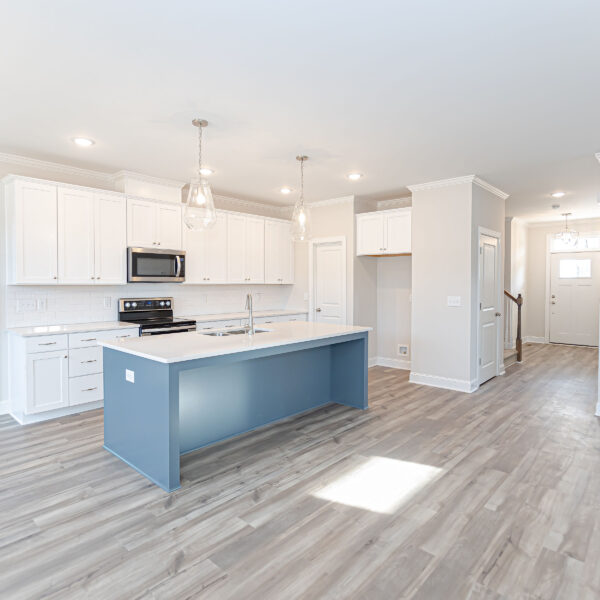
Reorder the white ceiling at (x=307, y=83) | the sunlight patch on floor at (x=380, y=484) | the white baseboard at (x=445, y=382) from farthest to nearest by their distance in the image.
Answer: the white baseboard at (x=445, y=382), the sunlight patch on floor at (x=380, y=484), the white ceiling at (x=307, y=83)

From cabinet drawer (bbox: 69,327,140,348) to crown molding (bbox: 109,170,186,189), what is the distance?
181 centimetres

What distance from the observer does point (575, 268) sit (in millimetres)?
8555

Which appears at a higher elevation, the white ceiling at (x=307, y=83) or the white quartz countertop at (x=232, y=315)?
the white ceiling at (x=307, y=83)

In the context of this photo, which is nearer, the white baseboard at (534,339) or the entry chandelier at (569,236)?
the entry chandelier at (569,236)

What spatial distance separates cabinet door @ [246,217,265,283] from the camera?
6.18m

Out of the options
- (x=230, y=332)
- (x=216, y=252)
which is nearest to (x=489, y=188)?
(x=216, y=252)

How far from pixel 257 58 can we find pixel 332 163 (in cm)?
213

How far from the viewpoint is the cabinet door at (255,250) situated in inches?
243

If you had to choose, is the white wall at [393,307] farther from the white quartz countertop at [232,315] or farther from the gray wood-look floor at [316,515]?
the gray wood-look floor at [316,515]

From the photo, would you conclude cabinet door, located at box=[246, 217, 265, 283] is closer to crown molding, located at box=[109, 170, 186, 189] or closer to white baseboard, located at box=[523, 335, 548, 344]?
crown molding, located at box=[109, 170, 186, 189]

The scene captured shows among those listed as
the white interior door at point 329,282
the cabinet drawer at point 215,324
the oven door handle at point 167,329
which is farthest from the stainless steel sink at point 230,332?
the white interior door at point 329,282

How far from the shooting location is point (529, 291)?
360 inches

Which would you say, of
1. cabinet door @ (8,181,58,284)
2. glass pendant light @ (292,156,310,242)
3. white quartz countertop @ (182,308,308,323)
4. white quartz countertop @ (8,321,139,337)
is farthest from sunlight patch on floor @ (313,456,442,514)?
cabinet door @ (8,181,58,284)

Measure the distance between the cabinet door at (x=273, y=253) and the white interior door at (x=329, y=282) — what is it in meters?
0.58
